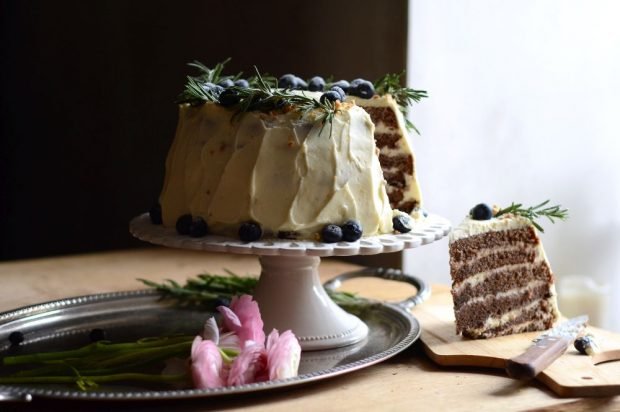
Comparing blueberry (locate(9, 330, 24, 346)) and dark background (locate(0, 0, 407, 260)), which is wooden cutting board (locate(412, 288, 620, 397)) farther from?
dark background (locate(0, 0, 407, 260))

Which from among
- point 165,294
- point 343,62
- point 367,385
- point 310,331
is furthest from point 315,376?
point 343,62

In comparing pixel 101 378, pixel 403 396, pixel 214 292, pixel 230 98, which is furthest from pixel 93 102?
pixel 403 396

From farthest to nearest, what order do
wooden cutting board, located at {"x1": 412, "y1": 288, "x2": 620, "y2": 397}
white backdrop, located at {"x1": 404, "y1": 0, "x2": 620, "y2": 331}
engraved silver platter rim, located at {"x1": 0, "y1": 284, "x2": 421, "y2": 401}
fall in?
white backdrop, located at {"x1": 404, "y1": 0, "x2": 620, "y2": 331} < wooden cutting board, located at {"x1": 412, "y1": 288, "x2": 620, "y2": 397} < engraved silver platter rim, located at {"x1": 0, "y1": 284, "x2": 421, "y2": 401}

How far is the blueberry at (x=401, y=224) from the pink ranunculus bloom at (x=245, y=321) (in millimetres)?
327

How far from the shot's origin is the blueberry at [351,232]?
166cm

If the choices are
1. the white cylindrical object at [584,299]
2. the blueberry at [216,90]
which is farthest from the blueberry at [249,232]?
the white cylindrical object at [584,299]

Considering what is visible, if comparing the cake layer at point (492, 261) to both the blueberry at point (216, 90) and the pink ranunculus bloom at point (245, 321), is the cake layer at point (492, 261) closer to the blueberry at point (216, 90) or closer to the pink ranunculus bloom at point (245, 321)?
the pink ranunculus bloom at point (245, 321)

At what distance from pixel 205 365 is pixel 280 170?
0.39 m

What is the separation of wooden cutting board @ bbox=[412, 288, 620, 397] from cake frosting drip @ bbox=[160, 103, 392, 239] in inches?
10.4

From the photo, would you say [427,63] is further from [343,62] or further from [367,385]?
[367,385]

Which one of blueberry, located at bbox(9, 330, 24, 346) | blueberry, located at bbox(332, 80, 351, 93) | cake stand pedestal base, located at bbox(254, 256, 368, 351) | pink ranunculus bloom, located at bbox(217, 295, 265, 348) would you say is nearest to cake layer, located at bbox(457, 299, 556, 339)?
cake stand pedestal base, located at bbox(254, 256, 368, 351)

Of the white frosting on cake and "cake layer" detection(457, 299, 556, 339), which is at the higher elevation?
the white frosting on cake

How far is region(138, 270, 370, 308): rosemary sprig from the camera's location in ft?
7.11

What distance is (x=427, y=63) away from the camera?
272 cm
